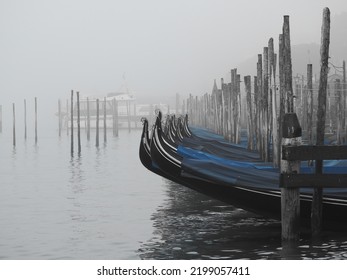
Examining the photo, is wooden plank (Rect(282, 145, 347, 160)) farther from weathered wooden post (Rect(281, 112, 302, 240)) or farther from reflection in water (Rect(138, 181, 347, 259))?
reflection in water (Rect(138, 181, 347, 259))

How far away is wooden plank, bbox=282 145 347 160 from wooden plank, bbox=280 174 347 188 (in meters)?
0.19

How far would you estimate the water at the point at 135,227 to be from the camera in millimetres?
9109

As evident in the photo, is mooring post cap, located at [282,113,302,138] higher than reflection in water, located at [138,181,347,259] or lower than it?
higher

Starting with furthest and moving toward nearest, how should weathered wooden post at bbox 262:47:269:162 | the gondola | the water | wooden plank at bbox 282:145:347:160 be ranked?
weathered wooden post at bbox 262:47:269:162 < the gondola < the water < wooden plank at bbox 282:145:347:160

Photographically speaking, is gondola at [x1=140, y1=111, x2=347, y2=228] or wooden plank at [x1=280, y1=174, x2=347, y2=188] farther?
gondola at [x1=140, y1=111, x2=347, y2=228]

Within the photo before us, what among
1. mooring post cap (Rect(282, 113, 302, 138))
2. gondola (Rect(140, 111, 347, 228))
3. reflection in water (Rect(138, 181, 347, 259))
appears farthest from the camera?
gondola (Rect(140, 111, 347, 228))

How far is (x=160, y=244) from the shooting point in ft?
31.9

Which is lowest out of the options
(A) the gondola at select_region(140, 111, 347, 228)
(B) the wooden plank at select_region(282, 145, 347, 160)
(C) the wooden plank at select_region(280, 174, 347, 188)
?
(A) the gondola at select_region(140, 111, 347, 228)

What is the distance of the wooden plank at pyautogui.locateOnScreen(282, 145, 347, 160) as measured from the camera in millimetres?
8266

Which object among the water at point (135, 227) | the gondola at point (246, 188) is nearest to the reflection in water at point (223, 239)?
the water at point (135, 227)

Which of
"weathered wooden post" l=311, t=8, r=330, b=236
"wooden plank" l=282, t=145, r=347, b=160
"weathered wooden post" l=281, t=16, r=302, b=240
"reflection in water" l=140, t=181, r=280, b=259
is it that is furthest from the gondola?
"wooden plank" l=282, t=145, r=347, b=160

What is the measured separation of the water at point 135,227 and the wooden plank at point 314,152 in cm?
96
